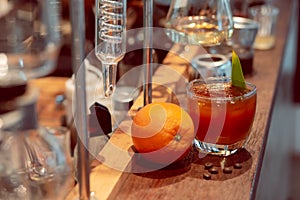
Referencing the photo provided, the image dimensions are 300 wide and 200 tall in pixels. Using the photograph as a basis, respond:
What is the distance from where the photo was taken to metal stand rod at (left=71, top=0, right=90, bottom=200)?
61 cm

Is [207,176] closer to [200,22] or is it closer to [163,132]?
[163,132]

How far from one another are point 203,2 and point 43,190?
0.55 meters

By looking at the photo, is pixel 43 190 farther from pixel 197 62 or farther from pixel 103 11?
pixel 197 62

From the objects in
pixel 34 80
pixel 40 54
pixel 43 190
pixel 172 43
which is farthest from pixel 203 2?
pixel 40 54

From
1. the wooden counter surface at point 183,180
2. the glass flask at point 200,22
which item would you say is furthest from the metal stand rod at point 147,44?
the glass flask at point 200,22

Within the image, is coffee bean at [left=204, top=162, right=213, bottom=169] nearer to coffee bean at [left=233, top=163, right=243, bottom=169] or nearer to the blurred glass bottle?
coffee bean at [left=233, top=163, right=243, bottom=169]

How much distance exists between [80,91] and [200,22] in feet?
2.04

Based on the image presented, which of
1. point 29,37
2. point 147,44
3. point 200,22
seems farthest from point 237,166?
point 29,37

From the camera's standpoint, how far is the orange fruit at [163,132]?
2.56 feet

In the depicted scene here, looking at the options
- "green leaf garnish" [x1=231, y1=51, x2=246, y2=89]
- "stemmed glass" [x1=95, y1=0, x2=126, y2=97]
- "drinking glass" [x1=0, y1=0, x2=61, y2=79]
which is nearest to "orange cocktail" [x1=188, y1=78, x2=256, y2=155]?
"green leaf garnish" [x1=231, y1=51, x2=246, y2=89]

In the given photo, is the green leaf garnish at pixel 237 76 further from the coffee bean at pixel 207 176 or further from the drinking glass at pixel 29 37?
the drinking glass at pixel 29 37

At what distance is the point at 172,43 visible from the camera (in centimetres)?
131

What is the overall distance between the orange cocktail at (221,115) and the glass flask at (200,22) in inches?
13.8

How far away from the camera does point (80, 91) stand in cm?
63
